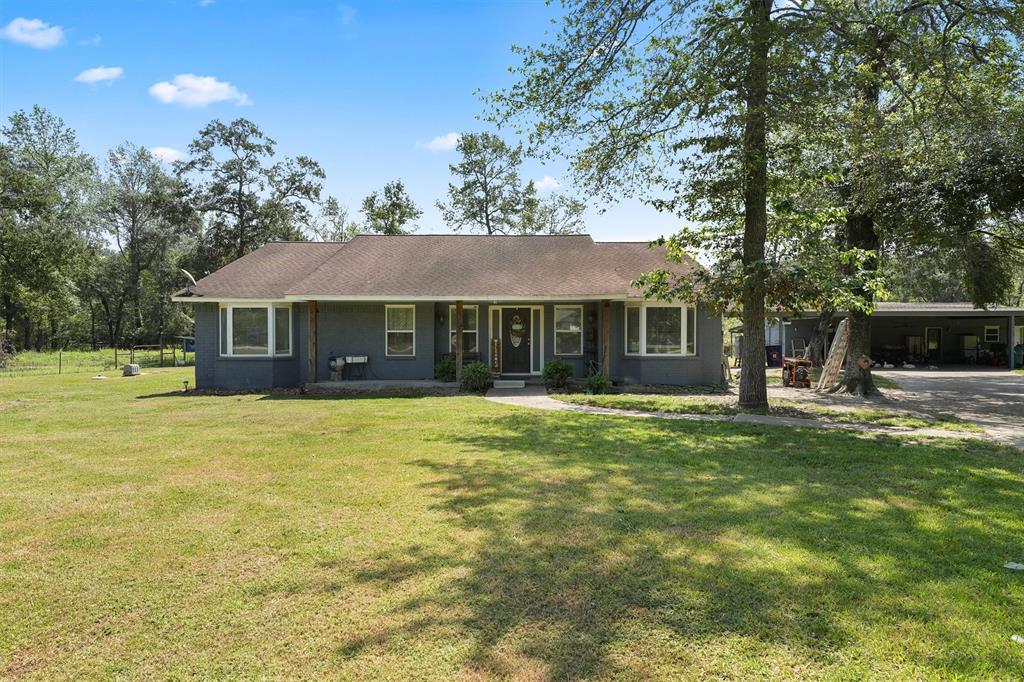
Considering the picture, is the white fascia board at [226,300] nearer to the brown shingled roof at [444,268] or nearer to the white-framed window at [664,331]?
the brown shingled roof at [444,268]

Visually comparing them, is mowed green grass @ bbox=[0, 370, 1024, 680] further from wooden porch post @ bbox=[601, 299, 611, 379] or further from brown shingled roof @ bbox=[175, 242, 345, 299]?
brown shingled roof @ bbox=[175, 242, 345, 299]

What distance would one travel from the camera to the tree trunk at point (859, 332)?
14.3 metres

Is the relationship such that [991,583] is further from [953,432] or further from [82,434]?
[82,434]

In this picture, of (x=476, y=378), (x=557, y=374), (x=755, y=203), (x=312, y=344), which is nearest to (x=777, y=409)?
(x=755, y=203)

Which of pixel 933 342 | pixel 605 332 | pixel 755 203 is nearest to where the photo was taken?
pixel 755 203

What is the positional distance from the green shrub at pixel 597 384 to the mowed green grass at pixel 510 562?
6.50 m

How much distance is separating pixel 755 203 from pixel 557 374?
6.39 m

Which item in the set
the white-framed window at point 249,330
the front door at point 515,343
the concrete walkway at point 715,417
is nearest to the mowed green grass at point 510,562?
the concrete walkway at point 715,417

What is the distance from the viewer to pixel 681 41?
11.4 meters

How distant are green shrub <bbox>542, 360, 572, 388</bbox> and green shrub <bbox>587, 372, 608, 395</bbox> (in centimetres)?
79

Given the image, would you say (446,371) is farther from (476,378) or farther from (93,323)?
(93,323)

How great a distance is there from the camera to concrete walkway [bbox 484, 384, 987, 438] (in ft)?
30.7

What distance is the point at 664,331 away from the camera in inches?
619

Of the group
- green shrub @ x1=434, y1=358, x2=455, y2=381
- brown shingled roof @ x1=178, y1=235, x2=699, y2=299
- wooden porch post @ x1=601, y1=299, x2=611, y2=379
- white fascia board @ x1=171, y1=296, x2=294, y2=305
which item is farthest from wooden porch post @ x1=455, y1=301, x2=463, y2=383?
white fascia board @ x1=171, y1=296, x2=294, y2=305
